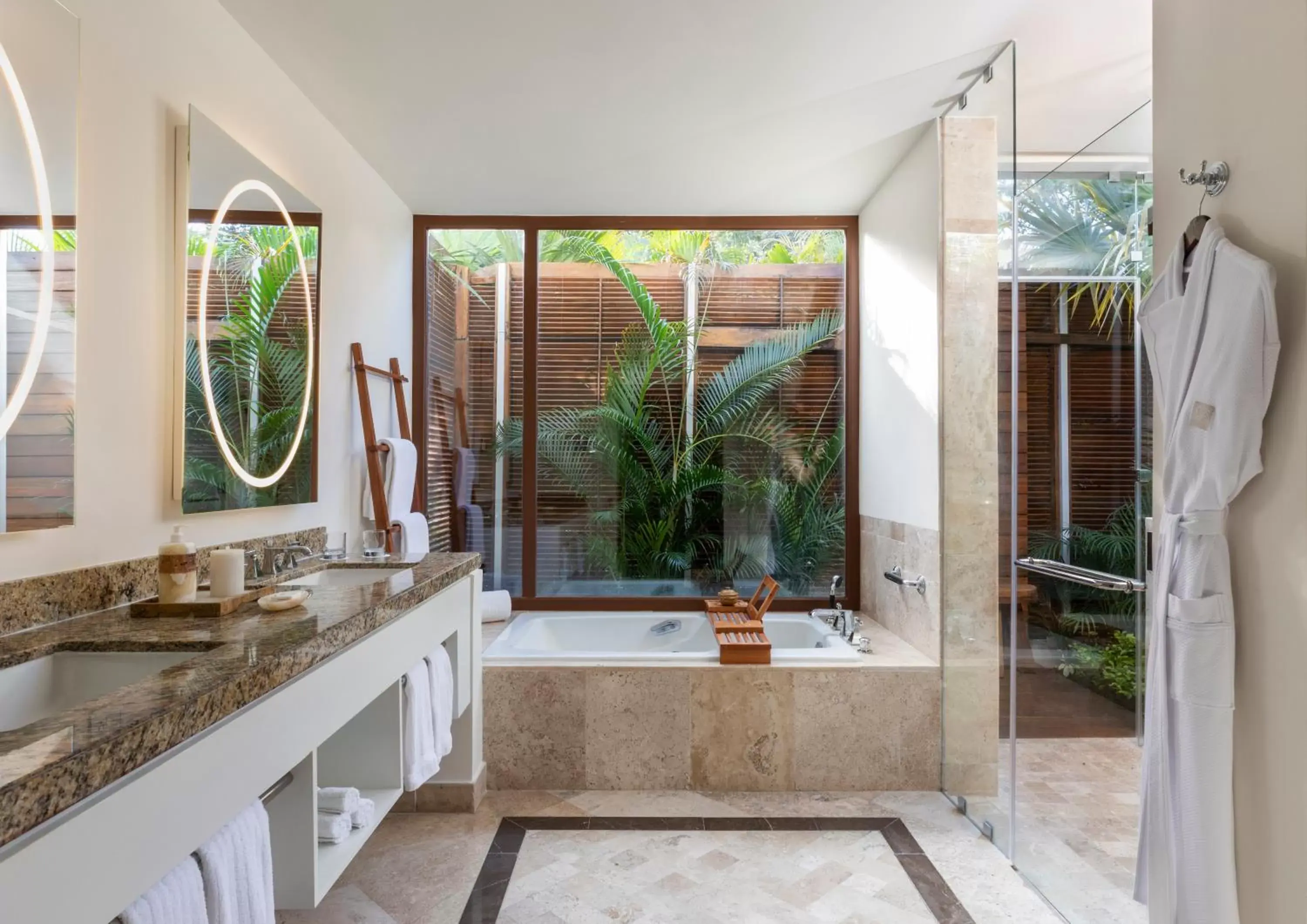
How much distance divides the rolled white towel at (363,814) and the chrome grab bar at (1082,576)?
5.84 feet

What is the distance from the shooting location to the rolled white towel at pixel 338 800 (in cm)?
173

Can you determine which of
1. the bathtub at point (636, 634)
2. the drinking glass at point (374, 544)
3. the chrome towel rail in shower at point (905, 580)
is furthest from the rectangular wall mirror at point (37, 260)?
the chrome towel rail in shower at point (905, 580)

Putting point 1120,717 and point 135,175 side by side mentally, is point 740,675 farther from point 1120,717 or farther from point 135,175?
point 135,175

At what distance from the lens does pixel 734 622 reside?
3.25 meters

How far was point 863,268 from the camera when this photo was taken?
3.73 m

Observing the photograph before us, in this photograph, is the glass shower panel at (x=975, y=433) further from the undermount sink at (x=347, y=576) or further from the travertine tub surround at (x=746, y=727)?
the undermount sink at (x=347, y=576)

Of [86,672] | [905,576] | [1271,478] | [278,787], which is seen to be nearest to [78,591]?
[86,672]

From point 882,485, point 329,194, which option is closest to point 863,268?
point 882,485

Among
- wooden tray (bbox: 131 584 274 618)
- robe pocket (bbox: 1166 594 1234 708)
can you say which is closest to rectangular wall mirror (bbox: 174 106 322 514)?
wooden tray (bbox: 131 584 274 618)

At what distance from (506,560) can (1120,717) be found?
268 cm

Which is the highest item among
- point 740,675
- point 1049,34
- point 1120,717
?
point 1049,34

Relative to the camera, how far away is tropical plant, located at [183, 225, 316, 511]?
196cm

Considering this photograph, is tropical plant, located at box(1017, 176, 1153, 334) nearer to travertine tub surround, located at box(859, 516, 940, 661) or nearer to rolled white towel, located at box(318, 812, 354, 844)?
travertine tub surround, located at box(859, 516, 940, 661)

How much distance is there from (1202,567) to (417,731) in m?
1.74
